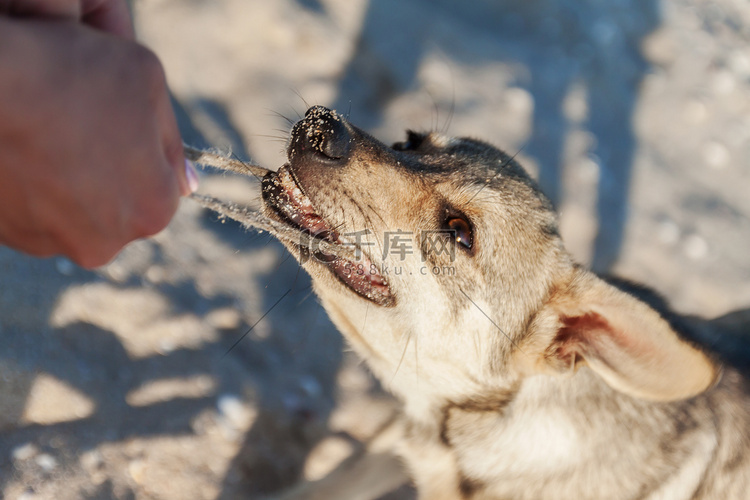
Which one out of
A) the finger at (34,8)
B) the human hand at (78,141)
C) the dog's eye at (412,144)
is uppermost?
the finger at (34,8)

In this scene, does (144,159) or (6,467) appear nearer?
(144,159)

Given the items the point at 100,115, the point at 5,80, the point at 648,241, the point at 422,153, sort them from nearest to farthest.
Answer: the point at 5,80 < the point at 100,115 < the point at 422,153 < the point at 648,241

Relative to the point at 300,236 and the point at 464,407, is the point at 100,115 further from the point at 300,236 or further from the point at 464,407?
the point at 464,407

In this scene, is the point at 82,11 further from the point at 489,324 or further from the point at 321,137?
the point at 489,324

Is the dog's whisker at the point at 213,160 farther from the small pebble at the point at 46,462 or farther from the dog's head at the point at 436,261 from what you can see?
the small pebble at the point at 46,462

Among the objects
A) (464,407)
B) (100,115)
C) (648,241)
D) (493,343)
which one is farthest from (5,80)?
(648,241)

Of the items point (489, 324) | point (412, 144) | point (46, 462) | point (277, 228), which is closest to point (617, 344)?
point (489, 324)

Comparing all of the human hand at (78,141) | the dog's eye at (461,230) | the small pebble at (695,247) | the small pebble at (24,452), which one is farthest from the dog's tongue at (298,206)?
the small pebble at (695,247)

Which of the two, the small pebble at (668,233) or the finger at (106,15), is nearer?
the finger at (106,15)
